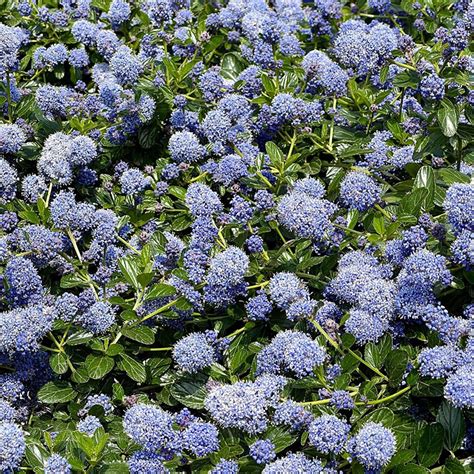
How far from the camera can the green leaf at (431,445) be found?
2982 millimetres

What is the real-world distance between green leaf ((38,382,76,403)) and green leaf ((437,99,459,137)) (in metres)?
2.06

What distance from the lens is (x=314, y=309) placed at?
3400mm

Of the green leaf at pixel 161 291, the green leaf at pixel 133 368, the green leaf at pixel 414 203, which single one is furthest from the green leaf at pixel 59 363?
the green leaf at pixel 414 203

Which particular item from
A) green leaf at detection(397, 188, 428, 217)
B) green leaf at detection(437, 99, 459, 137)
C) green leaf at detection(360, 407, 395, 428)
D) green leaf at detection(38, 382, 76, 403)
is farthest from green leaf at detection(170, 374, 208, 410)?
green leaf at detection(437, 99, 459, 137)

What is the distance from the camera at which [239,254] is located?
3.42 m

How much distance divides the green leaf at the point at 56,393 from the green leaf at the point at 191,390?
447 millimetres

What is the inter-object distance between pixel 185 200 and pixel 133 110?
2.33ft

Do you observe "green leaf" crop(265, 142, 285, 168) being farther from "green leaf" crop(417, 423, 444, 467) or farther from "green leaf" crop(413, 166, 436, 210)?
"green leaf" crop(417, 423, 444, 467)

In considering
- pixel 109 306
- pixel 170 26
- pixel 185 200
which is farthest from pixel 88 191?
pixel 170 26

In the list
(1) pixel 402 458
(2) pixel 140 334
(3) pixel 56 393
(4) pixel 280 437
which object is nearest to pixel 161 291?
(2) pixel 140 334

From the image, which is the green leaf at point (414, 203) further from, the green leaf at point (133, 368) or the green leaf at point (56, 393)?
the green leaf at point (56, 393)

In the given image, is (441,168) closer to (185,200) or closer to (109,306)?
(185,200)

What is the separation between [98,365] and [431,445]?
1389 mm

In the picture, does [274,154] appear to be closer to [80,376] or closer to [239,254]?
[239,254]
